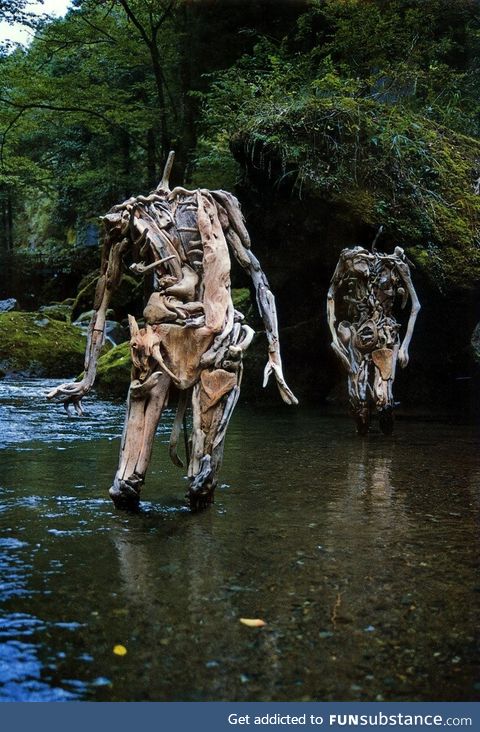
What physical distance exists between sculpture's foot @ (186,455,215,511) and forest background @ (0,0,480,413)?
774 cm

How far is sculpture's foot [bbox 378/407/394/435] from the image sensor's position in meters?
9.01

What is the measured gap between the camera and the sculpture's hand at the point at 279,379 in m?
4.54

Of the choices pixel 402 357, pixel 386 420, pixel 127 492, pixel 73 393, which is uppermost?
pixel 402 357

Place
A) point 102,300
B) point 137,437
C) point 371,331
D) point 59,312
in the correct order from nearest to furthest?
1. point 137,437
2. point 102,300
3. point 371,331
4. point 59,312

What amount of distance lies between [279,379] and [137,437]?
89 centimetres

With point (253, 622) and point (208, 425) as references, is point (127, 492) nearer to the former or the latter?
point (208, 425)

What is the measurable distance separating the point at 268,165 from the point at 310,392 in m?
4.12

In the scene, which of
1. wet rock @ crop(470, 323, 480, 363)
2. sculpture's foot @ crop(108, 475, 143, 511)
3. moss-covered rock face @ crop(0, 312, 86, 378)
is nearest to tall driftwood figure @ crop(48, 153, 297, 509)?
sculpture's foot @ crop(108, 475, 143, 511)

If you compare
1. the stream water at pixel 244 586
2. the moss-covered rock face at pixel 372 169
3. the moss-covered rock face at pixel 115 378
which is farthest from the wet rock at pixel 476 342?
the moss-covered rock face at pixel 115 378

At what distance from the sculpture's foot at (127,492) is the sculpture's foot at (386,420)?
4892 millimetres

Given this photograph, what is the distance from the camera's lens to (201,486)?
4590mm

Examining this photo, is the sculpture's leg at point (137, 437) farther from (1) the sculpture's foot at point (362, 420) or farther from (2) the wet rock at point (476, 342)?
(2) the wet rock at point (476, 342)

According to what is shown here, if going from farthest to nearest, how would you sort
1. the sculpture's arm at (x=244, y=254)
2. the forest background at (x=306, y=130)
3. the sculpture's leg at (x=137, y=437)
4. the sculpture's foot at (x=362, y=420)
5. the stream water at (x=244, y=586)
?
1. the forest background at (x=306, y=130)
2. the sculpture's foot at (x=362, y=420)
3. the sculpture's arm at (x=244, y=254)
4. the sculpture's leg at (x=137, y=437)
5. the stream water at (x=244, y=586)

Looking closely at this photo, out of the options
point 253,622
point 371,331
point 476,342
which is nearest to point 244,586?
point 253,622
